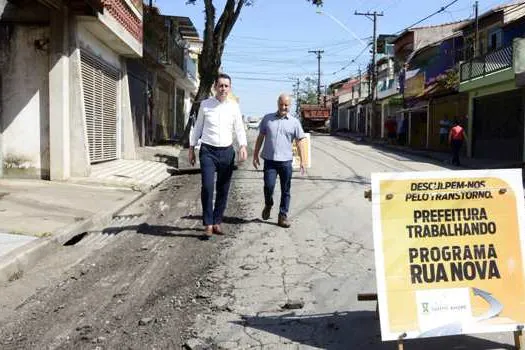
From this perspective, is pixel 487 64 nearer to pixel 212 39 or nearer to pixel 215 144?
pixel 212 39

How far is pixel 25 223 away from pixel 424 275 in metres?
5.86

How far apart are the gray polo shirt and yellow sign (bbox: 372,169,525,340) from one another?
4151 mm

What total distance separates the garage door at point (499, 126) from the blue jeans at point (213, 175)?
18497mm

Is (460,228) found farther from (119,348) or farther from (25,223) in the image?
(25,223)

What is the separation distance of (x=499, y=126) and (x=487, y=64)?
2.66 meters

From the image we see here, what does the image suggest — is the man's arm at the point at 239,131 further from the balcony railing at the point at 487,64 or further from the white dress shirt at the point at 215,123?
the balcony railing at the point at 487,64

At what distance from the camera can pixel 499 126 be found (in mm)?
26141

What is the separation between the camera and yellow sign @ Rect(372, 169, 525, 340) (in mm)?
4086

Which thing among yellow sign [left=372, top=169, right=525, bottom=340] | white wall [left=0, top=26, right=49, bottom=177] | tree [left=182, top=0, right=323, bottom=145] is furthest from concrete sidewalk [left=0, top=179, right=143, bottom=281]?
tree [left=182, top=0, right=323, bottom=145]

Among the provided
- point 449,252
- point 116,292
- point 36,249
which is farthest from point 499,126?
point 449,252

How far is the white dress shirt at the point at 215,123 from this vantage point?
7723mm

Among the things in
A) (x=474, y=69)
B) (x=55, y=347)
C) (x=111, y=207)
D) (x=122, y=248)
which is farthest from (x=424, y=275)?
(x=474, y=69)

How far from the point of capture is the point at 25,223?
835cm

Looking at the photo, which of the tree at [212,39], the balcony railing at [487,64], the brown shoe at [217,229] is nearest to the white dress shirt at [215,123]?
the brown shoe at [217,229]
